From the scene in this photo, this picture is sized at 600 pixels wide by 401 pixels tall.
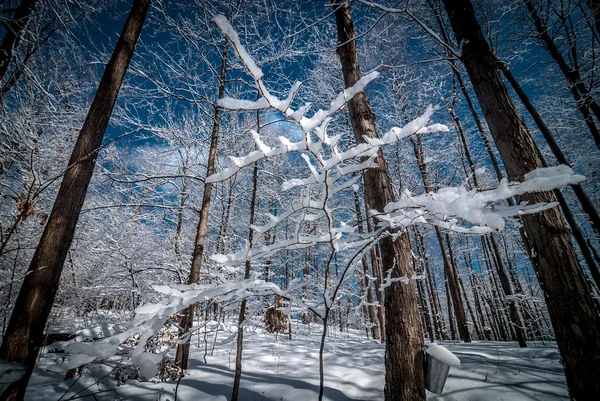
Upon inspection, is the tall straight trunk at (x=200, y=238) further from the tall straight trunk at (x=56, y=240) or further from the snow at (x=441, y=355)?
the snow at (x=441, y=355)

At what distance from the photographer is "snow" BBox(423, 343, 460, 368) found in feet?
6.55

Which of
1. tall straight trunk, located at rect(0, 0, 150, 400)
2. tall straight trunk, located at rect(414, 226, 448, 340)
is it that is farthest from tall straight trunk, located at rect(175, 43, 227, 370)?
tall straight trunk, located at rect(414, 226, 448, 340)

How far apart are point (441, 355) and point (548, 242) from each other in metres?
1.33

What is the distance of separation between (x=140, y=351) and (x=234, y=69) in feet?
18.0

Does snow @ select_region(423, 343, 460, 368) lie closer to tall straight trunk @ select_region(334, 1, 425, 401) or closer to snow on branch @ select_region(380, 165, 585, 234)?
tall straight trunk @ select_region(334, 1, 425, 401)

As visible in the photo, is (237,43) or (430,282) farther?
(430,282)

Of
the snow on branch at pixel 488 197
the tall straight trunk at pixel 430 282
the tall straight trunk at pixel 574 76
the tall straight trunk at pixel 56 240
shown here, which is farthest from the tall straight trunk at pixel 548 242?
the tall straight trunk at pixel 430 282

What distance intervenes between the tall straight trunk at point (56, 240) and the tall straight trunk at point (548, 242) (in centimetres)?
414

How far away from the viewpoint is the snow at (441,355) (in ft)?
6.55

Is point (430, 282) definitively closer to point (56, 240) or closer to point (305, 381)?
point (305, 381)

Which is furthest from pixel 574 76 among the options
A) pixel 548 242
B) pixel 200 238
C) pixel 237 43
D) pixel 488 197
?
pixel 200 238

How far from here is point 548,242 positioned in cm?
201

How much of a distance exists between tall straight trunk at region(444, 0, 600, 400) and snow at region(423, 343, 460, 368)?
0.79 m

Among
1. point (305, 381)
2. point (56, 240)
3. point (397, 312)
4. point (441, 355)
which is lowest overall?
point (305, 381)
